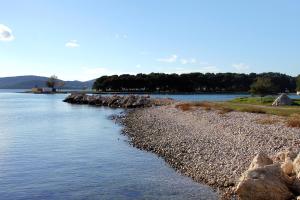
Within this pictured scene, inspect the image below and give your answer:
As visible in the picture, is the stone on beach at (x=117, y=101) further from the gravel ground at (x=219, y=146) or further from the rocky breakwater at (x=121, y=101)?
the gravel ground at (x=219, y=146)

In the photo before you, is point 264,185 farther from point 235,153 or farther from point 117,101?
point 117,101

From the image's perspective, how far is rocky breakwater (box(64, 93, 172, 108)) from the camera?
103 m

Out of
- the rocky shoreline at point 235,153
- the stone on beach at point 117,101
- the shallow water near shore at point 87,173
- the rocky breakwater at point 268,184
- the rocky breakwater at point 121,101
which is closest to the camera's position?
the rocky breakwater at point 268,184

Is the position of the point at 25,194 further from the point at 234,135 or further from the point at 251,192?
the point at 234,135

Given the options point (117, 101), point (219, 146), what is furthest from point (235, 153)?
point (117, 101)

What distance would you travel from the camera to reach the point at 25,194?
2047cm

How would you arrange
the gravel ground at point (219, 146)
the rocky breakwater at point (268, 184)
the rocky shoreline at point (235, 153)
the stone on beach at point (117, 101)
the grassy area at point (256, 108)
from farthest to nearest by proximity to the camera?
the stone on beach at point (117, 101) < the grassy area at point (256, 108) < the gravel ground at point (219, 146) < the rocky shoreline at point (235, 153) < the rocky breakwater at point (268, 184)

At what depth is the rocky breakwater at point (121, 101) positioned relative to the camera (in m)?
103

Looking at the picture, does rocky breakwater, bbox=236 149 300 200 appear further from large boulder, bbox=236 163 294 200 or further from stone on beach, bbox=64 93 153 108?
stone on beach, bbox=64 93 153 108

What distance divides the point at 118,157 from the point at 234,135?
856cm

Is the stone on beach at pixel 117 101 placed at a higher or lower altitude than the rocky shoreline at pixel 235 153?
lower

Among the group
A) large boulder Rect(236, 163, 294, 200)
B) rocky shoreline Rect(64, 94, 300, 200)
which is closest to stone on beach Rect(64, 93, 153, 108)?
rocky shoreline Rect(64, 94, 300, 200)

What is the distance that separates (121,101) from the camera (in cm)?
11231

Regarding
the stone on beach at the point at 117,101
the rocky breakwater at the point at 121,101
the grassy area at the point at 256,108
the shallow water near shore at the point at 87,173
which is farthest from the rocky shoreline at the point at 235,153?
the stone on beach at the point at 117,101
